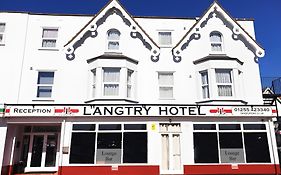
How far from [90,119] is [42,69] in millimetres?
4983

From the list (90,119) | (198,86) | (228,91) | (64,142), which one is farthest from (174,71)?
(64,142)

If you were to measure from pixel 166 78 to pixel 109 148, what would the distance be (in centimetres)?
602

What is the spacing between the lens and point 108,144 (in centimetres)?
1470

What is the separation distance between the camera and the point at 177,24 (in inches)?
721

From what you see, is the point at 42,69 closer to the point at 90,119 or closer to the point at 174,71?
the point at 90,119

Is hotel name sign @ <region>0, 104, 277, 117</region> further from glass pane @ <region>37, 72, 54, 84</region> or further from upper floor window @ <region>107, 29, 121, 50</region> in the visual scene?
upper floor window @ <region>107, 29, 121, 50</region>

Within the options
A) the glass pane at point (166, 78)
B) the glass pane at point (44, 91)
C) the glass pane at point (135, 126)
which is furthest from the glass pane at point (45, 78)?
the glass pane at point (166, 78)

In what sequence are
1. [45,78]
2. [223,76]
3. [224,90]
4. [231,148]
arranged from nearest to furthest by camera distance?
[231,148], [224,90], [223,76], [45,78]

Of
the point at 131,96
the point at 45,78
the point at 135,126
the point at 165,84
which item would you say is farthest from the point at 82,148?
the point at 165,84

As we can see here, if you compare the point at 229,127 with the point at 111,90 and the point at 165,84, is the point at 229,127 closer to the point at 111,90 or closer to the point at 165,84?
the point at 165,84

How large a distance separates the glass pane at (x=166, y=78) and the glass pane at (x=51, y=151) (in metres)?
8.08

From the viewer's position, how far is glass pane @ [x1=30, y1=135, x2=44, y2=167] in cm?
1592

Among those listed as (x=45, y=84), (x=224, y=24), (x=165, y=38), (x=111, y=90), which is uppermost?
(x=224, y=24)

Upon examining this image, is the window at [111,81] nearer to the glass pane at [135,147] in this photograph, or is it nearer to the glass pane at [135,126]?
the glass pane at [135,126]
